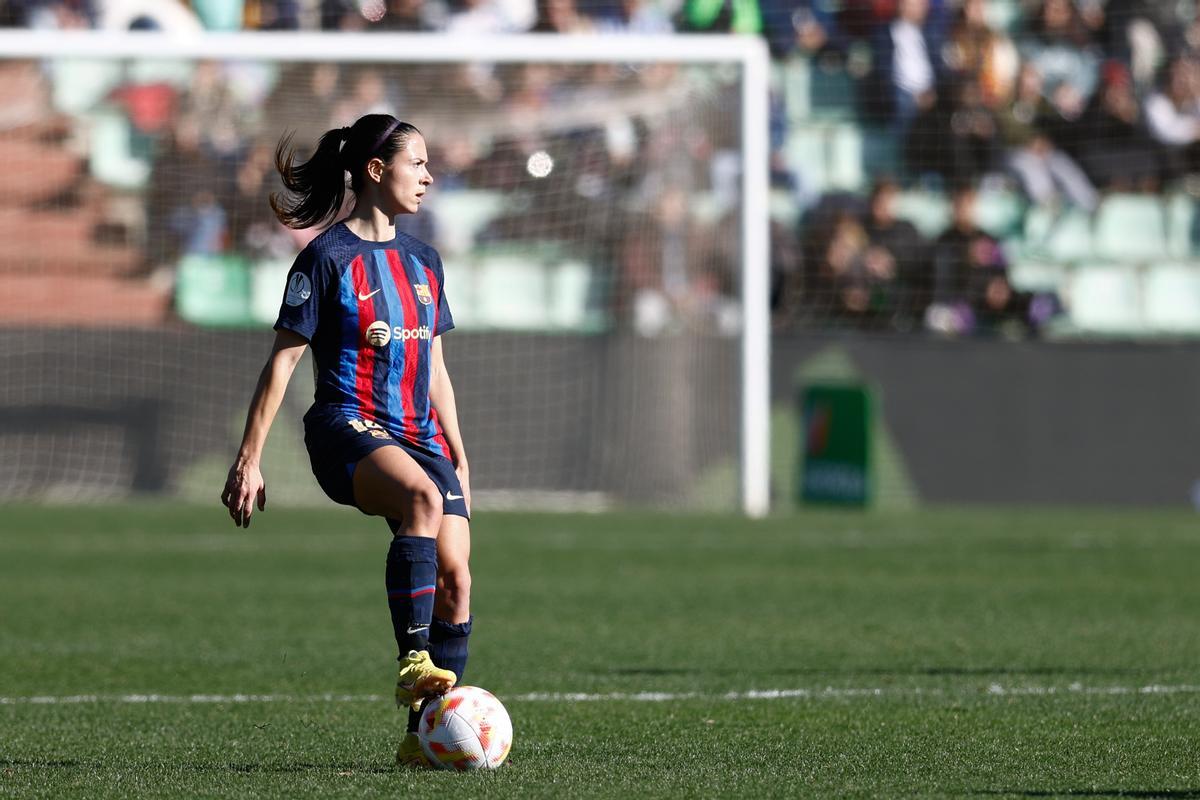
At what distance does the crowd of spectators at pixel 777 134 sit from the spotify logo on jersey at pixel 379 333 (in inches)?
434

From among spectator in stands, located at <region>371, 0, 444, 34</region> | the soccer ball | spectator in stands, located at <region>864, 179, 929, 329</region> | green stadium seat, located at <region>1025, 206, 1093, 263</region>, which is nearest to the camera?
the soccer ball

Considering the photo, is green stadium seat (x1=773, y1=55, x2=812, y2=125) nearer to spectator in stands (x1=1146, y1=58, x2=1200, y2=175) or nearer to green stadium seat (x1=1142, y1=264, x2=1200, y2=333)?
spectator in stands (x1=1146, y1=58, x2=1200, y2=175)

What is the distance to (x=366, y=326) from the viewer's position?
17.2 ft

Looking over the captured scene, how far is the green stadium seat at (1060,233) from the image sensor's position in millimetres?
18641

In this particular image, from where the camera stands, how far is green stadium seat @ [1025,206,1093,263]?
18.6m

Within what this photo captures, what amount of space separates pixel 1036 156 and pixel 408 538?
1449 centimetres

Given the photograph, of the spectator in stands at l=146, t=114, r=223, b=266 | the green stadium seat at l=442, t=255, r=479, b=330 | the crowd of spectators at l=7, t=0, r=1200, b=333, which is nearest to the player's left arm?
the crowd of spectators at l=7, t=0, r=1200, b=333

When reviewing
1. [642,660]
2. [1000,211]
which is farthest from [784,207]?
[642,660]

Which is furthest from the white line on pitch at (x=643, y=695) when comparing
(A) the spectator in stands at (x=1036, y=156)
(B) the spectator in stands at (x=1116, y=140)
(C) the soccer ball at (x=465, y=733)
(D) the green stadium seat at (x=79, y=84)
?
(B) the spectator in stands at (x=1116, y=140)

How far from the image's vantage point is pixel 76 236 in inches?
642

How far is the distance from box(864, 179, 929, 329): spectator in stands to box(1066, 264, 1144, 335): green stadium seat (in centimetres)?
158

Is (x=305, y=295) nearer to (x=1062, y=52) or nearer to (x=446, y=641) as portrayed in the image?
(x=446, y=641)

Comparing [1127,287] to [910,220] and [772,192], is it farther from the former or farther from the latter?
[772,192]

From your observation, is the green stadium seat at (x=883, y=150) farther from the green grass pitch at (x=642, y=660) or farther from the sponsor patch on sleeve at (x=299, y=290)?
the sponsor patch on sleeve at (x=299, y=290)
